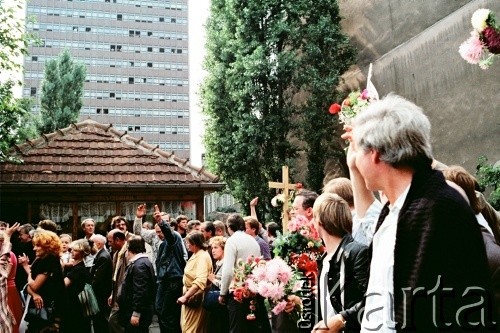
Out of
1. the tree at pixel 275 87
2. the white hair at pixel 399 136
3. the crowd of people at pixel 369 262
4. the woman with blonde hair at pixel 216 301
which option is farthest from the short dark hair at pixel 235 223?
the tree at pixel 275 87

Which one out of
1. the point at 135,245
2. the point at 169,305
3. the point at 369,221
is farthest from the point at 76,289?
the point at 369,221

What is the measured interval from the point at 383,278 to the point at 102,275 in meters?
6.35

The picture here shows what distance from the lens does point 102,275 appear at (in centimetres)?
736

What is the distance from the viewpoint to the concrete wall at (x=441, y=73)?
12414mm

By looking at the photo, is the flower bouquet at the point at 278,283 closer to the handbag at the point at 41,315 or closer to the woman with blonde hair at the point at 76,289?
the handbag at the point at 41,315

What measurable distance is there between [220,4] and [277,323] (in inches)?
696

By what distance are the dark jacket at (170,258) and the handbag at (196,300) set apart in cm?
84

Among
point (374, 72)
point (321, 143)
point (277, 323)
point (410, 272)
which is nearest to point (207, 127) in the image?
point (321, 143)

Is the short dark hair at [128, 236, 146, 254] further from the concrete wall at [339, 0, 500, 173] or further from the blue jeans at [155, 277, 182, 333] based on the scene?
the concrete wall at [339, 0, 500, 173]

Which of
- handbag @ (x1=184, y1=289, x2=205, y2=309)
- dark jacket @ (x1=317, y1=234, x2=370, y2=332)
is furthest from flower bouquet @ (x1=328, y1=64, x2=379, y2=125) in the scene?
handbag @ (x1=184, y1=289, x2=205, y2=309)

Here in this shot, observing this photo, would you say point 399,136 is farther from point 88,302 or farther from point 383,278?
point 88,302

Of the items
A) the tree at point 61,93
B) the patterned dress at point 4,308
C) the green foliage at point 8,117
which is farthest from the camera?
the tree at point 61,93

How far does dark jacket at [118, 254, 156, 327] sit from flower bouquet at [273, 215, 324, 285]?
2.71 m

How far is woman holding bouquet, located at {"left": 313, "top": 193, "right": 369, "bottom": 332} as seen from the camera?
2.78 meters
